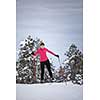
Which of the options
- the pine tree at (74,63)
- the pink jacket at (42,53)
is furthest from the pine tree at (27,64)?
the pine tree at (74,63)

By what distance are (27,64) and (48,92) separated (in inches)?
8.4

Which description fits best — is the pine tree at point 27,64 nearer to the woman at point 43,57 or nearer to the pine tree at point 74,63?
the woman at point 43,57

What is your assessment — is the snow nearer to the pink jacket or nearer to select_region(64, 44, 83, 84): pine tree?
select_region(64, 44, 83, 84): pine tree

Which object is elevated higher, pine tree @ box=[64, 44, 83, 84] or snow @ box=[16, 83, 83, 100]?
pine tree @ box=[64, 44, 83, 84]

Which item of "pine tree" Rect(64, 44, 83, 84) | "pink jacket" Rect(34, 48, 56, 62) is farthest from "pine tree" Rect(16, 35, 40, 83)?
"pine tree" Rect(64, 44, 83, 84)

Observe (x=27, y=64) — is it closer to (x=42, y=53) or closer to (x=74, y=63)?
(x=42, y=53)

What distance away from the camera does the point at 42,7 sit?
1.36m

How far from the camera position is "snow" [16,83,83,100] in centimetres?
135

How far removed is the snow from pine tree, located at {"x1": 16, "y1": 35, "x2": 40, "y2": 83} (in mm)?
43

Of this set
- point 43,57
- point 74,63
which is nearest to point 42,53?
point 43,57
